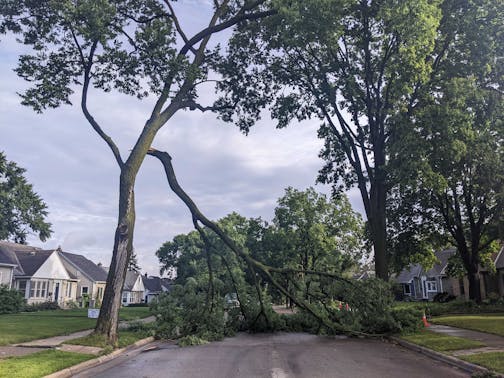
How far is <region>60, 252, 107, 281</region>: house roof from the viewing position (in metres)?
54.1

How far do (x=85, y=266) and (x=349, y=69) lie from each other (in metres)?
45.5

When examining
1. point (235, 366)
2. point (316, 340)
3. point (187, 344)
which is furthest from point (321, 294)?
point (235, 366)

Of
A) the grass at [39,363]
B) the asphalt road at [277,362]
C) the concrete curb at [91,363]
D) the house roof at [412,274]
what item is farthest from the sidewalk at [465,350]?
the house roof at [412,274]

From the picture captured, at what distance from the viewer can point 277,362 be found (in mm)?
11453

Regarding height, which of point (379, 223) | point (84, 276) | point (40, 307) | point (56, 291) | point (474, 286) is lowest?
point (40, 307)

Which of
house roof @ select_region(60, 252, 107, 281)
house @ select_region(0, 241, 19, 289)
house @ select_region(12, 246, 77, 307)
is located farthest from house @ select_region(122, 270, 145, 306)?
house @ select_region(0, 241, 19, 289)

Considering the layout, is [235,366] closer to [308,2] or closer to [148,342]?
[148,342]

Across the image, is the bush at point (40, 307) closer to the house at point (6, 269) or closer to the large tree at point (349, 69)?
the house at point (6, 269)

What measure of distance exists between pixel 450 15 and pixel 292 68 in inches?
291

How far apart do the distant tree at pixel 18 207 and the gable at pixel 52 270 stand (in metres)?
8.79

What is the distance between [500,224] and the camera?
2756 cm

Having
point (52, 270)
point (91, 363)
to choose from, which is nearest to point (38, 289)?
point (52, 270)

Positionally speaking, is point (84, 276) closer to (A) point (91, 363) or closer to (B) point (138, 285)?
(B) point (138, 285)

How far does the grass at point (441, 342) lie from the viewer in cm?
1270
